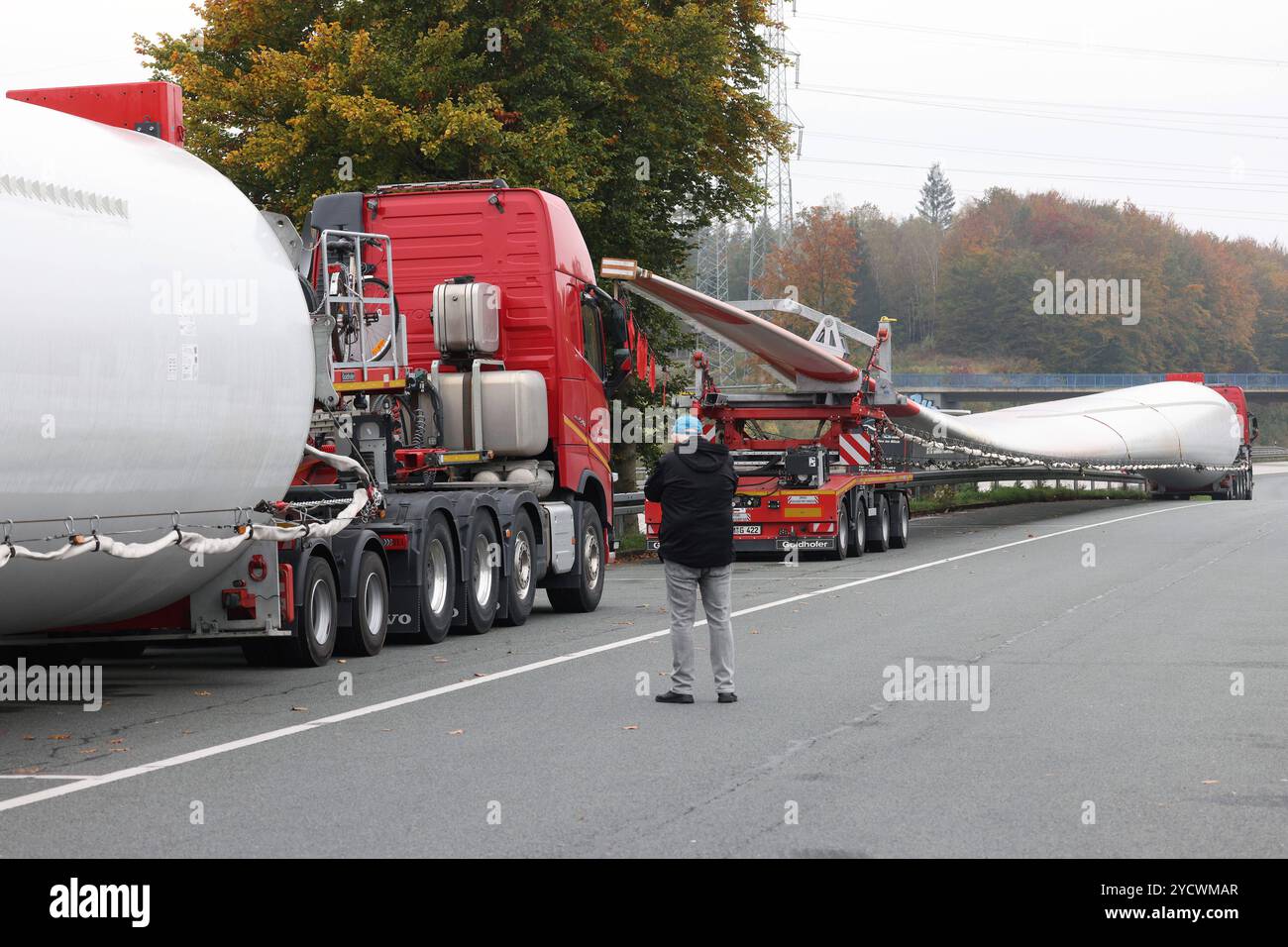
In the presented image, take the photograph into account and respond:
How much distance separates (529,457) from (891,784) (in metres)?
10.0

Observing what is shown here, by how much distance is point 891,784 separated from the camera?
798 cm

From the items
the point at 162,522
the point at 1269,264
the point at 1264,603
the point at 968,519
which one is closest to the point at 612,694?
the point at 162,522

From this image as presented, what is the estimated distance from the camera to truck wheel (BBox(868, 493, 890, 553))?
28.4 meters

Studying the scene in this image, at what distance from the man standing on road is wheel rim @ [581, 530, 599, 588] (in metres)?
7.04

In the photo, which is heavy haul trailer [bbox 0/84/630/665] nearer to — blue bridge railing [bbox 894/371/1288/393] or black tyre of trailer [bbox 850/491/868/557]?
black tyre of trailer [bbox 850/491/868/557]

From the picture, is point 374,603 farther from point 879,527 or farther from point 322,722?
point 879,527

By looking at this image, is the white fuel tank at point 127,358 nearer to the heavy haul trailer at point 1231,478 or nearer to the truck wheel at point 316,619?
the truck wheel at point 316,619

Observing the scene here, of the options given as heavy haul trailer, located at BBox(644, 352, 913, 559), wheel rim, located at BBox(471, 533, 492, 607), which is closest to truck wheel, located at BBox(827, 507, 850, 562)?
heavy haul trailer, located at BBox(644, 352, 913, 559)

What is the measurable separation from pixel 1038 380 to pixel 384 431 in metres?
109

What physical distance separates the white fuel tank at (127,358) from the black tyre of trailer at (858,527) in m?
15.9

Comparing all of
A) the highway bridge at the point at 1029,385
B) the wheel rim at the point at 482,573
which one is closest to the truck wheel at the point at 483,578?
the wheel rim at the point at 482,573

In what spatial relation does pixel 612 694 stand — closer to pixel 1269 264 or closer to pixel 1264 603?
pixel 1264 603

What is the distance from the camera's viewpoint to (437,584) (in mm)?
14930

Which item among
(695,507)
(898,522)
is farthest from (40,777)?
(898,522)
